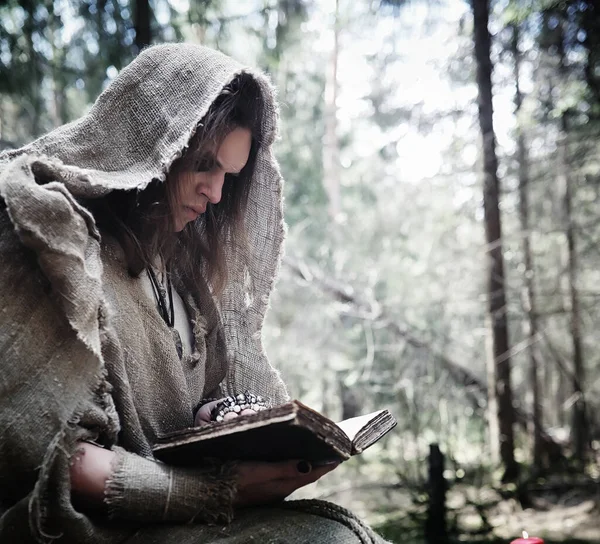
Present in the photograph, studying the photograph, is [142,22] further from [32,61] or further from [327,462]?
[327,462]

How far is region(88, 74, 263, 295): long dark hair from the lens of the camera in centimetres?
164

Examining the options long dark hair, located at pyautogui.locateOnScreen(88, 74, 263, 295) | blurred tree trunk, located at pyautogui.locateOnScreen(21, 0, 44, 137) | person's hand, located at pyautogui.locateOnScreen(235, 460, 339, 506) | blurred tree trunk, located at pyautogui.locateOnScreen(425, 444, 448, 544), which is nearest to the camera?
person's hand, located at pyautogui.locateOnScreen(235, 460, 339, 506)

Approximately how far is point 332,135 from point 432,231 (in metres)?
3.26

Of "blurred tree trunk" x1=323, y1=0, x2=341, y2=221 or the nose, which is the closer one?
the nose

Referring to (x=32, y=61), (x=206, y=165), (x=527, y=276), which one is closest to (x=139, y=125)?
(x=206, y=165)

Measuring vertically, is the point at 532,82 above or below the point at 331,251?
above

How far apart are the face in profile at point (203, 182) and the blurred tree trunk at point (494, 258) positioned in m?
4.51

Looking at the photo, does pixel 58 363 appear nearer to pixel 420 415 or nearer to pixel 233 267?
pixel 233 267

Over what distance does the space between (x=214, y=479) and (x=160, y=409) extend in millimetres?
336

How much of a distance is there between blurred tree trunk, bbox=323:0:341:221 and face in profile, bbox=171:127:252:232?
8.28m

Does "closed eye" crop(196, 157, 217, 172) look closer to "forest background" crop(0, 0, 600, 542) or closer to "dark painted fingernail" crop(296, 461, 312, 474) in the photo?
"dark painted fingernail" crop(296, 461, 312, 474)

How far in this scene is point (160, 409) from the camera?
1.61 m

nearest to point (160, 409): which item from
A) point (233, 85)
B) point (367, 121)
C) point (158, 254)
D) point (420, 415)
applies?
point (158, 254)

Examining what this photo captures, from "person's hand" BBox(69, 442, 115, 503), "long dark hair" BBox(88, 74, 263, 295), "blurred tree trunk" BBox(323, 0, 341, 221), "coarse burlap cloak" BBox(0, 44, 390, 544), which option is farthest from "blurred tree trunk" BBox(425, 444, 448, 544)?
"blurred tree trunk" BBox(323, 0, 341, 221)
